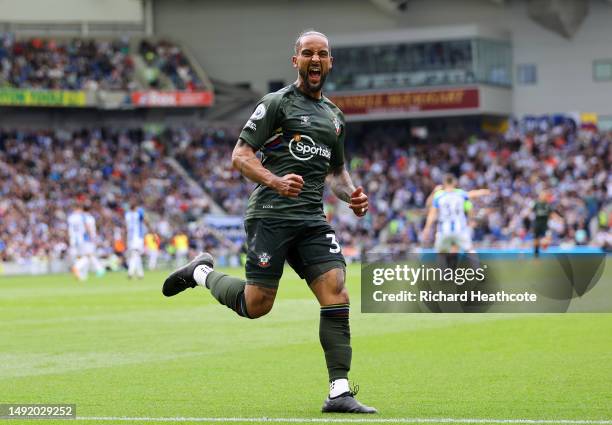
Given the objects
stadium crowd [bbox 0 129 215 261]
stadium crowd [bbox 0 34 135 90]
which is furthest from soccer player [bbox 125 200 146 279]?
stadium crowd [bbox 0 34 135 90]

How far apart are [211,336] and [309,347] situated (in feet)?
6.74

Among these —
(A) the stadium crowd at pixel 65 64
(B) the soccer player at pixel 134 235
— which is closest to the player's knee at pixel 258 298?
(B) the soccer player at pixel 134 235

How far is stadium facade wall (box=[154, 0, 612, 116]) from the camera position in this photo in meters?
60.9

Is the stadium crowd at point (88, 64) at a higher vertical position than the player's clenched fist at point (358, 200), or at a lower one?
higher

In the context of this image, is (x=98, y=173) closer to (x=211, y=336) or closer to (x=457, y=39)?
(x=457, y=39)

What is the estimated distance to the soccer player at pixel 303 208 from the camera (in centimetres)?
861

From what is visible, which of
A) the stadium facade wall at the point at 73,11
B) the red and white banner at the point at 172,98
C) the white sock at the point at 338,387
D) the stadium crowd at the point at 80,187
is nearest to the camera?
the white sock at the point at 338,387

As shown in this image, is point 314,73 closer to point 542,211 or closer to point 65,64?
point 542,211

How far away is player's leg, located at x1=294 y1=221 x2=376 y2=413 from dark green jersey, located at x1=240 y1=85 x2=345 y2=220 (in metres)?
0.17

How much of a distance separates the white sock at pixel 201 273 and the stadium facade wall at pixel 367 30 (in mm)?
52703

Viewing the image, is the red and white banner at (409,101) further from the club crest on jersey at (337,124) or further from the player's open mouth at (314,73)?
the player's open mouth at (314,73)

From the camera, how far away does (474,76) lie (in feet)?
200

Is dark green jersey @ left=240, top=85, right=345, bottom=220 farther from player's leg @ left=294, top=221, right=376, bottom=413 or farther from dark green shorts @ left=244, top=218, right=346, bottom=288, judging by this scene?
player's leg @ left=294, top=221, right=376, bottom=413

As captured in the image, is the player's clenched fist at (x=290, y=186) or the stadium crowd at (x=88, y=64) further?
the stadium crowd at (x=88, y=64)
